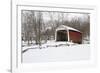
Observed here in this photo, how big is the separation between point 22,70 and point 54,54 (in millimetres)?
401

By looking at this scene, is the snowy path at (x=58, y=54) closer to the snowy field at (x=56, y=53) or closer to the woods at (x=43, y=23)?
the snowy field at (x=56, y=53)

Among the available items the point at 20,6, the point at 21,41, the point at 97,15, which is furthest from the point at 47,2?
the point at 97,15

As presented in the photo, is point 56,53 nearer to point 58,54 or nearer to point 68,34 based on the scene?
point 58,54

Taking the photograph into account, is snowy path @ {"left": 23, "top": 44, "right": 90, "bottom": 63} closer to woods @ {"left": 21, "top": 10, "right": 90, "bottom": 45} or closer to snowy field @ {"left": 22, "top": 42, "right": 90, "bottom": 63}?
snowy field @ {"left": 22, "top": 42, "right": 90, "bottom": 63}

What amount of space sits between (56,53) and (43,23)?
1.23 feet

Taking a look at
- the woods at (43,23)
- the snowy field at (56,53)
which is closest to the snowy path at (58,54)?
the snowy field at (56,53)

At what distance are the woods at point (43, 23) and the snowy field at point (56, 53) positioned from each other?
9cm

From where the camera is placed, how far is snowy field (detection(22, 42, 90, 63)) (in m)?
1.94

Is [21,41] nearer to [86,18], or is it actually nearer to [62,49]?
[62,49]

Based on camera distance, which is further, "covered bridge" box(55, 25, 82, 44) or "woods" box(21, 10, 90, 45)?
"covered bridge" box(55, 25, 82, 44)

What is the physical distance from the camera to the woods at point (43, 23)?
6.31 ft

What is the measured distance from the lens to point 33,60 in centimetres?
196

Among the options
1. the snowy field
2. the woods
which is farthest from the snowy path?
the woods

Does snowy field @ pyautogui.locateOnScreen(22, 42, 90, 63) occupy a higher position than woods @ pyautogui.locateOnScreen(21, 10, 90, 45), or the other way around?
woods @ pyautogui.locateOnScreen(21, 10, 90, 45)
